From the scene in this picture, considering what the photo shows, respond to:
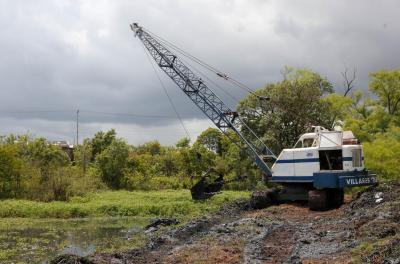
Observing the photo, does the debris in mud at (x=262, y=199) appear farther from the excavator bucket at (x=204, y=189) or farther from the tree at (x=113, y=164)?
the tree at (x=113, y=164)

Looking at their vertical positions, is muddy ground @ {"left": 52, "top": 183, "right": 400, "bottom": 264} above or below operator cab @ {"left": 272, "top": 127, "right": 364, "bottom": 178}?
below

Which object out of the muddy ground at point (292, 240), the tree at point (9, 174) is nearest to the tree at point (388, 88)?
the muddy ground at point (292, 240)

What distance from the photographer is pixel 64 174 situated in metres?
39.0

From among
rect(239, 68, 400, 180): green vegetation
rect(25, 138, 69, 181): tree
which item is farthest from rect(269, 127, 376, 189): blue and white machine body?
rect(25, 138, 69, 181): tree

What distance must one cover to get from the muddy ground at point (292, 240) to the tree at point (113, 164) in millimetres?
28677

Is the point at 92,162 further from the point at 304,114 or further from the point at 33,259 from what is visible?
the point at 33,259

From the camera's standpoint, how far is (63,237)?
23.8 metres

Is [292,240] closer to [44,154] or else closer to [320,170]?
[320,170]

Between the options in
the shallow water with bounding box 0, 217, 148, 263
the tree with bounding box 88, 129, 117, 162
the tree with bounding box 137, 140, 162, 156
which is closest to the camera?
the shallow water with bounding box 0, 217, 148, 263

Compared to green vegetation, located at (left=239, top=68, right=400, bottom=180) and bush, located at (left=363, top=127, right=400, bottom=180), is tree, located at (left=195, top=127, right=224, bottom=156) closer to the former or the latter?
green vegetation, located at (left=239, top=68, right=400, bottom=180)

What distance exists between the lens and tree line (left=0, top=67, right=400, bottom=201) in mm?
38500

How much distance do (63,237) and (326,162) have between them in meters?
13.5

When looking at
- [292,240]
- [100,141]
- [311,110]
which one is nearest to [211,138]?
[100,141]

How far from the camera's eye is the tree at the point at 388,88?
43969 mm
